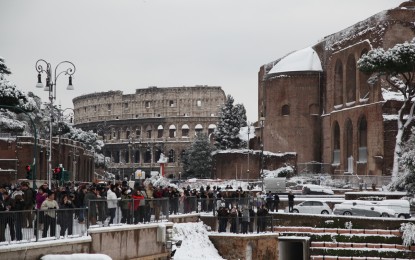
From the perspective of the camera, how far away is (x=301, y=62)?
7912 cm

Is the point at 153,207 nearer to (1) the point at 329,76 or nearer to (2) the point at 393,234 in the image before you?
(2) the point at 393,234

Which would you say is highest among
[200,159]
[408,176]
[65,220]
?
[200,159]

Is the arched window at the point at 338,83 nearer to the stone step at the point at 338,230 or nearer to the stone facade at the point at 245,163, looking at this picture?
the stone facade at the point at 245,163

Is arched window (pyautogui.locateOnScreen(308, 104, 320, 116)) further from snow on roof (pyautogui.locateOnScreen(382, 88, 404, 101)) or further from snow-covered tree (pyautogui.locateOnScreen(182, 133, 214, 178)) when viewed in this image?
snow-covered tree (pyautogui.locateOnScreen(182, 133, 214, 178))

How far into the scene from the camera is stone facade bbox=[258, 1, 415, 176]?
63.8 meters

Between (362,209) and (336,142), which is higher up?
(336,142)

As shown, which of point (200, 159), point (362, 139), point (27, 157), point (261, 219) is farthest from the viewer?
point (200, 159)

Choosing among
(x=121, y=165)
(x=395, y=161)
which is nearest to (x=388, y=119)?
(x=395, y=161)

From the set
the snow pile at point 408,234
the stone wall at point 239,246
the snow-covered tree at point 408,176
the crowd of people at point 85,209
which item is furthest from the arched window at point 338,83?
the stone wall at point 239,246

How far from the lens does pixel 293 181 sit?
6794 cm

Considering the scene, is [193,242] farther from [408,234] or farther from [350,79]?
[350,79]

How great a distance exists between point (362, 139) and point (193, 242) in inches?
1498

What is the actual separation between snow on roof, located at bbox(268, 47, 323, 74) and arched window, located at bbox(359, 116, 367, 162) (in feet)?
37.3

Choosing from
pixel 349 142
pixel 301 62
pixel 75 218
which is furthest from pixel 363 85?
pixel 75 218
